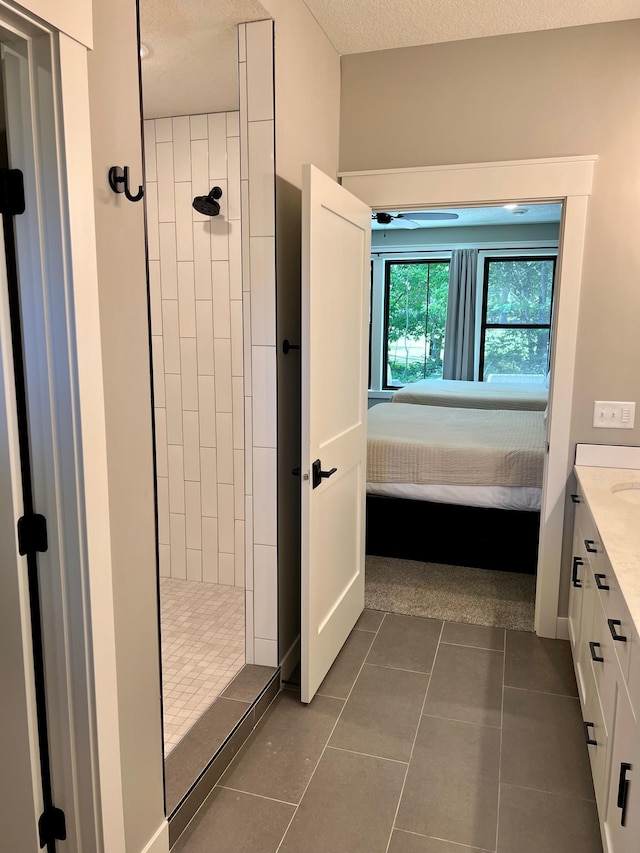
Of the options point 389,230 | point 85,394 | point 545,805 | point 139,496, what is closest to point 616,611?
point 545,805

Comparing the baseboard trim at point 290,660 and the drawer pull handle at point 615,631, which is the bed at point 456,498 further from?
the drawer pull handle at point 615,631

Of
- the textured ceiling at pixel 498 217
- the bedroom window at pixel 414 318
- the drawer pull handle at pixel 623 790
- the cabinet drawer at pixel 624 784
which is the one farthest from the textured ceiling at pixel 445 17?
the bedroom window at pixel 414 318

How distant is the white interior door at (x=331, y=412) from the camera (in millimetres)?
2236

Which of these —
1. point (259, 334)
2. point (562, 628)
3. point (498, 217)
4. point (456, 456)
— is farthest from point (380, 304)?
point (259, 334)

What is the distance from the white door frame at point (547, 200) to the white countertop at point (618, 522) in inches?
8.4

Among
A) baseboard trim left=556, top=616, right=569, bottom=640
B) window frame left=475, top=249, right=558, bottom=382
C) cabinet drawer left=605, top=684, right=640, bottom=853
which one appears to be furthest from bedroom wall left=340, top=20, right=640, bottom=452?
window frame left=475, top=249, right=558, bottom=382

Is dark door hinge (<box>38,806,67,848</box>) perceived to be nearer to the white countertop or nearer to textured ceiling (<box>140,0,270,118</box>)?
the white countertop

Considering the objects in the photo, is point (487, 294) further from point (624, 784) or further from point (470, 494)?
point (624, 784)

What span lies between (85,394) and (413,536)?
9.75 ft

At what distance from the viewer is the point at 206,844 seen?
181 centimetres

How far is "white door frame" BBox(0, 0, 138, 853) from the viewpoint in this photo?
1.21 meters

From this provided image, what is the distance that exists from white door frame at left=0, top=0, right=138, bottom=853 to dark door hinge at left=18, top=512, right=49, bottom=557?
0.7 inches

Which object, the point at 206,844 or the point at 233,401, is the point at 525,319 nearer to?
the point at 233,401

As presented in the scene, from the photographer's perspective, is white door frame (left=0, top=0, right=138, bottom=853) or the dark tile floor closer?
white door frame (left=0, top=0, right=138, bottom=853)
